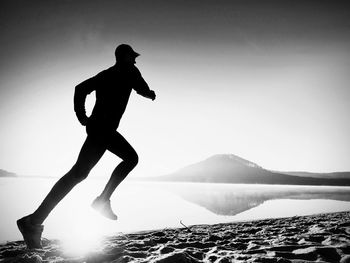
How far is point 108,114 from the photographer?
11.1 feet

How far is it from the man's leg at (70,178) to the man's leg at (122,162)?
0.31 metres

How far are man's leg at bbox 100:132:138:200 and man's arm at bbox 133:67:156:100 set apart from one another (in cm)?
78

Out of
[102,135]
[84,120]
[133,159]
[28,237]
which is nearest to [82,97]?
[84,120]

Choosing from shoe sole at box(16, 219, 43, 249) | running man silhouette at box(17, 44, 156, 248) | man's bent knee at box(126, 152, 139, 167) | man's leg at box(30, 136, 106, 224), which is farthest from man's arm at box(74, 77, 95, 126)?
shoe sole at box(16, 219, 43, 249)

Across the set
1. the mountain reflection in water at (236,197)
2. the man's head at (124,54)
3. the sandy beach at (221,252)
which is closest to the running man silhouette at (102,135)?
the man's head at (124,54)

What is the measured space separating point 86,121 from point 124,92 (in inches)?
26.6

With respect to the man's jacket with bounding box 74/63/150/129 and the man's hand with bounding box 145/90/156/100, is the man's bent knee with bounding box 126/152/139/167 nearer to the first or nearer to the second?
the man's jacket with bounding box 74/63/150/129

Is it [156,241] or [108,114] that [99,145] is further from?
[156,241]

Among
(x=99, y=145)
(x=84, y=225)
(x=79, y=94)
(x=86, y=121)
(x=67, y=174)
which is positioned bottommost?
(x=84, y=225)

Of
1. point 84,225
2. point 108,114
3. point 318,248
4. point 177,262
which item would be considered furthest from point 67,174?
point 84,225

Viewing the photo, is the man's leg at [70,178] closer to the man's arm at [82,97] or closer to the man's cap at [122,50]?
the man's arm at [82,97]

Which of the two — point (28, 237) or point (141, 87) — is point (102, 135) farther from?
point (28, 237)

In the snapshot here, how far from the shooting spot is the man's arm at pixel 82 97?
3.40m

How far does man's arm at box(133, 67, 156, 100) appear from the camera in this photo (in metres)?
3.82
